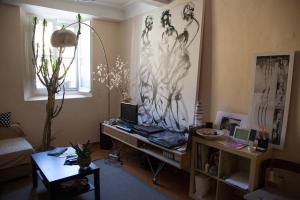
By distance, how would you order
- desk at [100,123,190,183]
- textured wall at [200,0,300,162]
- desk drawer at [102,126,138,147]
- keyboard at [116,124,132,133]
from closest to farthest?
textured wall at [200,0,300,162]
desk at [100,123,190,183]
desk drawer at [102,126,138,147]
keyboard at [116,124,132,133]

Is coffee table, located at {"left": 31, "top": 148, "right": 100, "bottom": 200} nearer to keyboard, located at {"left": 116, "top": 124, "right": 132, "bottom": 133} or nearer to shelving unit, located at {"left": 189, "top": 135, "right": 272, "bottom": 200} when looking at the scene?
keyboard, located at {"left": 116, "top": 124, "right": 132, "bottom": 133}

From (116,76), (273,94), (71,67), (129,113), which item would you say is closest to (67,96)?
(71,67)

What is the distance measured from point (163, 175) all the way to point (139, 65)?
5.64ft

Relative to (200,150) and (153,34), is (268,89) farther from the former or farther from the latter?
(153,34)

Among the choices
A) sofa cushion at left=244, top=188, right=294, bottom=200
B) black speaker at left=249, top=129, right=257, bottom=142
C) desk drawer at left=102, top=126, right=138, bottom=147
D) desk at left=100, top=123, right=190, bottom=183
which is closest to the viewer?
sofa cushion at left=244, top=188, right=294, bottom=200

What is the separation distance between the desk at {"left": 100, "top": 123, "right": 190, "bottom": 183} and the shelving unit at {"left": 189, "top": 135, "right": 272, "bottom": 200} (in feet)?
0.45

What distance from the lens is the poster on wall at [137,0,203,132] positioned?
8.63 feet

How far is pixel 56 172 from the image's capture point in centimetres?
209

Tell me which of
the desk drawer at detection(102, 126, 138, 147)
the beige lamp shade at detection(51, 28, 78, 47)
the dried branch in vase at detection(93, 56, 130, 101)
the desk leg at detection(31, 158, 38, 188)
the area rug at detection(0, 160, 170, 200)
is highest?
the beige lamp shade at detection(51, 28, 78, 47)

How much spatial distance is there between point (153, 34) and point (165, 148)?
1.67 m

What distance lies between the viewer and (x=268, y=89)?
6.70 feet

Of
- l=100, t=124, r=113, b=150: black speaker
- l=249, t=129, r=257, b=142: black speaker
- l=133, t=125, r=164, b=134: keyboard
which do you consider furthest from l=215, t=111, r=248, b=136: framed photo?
l=100, t=124, r=113, b=150: black speaker

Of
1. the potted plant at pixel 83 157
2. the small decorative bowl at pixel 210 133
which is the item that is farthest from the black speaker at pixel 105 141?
the small decorative bowl at pixel 210 133

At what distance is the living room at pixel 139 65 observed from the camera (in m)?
1.98
